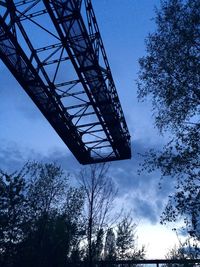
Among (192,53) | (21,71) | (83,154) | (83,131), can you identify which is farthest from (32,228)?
(192,53)

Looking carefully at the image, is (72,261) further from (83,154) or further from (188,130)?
(188,130)

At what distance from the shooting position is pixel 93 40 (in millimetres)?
9250

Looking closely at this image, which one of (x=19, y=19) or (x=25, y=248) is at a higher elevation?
(x=19, y=19)

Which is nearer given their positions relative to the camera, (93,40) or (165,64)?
(93,40)

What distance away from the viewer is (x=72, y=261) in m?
16.1

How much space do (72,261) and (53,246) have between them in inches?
62.1

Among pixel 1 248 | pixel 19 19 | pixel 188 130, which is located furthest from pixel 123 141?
pixel 1 248

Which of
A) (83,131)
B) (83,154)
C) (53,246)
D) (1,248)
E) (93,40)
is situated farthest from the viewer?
(53,246)

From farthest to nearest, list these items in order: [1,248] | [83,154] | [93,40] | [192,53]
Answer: [1,248], [83,154], [192,53], [93,40]

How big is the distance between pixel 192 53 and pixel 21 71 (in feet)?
21.8

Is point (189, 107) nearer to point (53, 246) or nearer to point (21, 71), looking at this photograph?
point (21, 71)

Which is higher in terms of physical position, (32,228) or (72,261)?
(32,228)

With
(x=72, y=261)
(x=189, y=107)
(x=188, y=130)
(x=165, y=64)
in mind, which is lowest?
(x=72, y=261)

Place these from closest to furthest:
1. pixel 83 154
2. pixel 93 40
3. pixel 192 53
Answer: pixel 93 40 → pixel 192 53 → pixel 83 154
